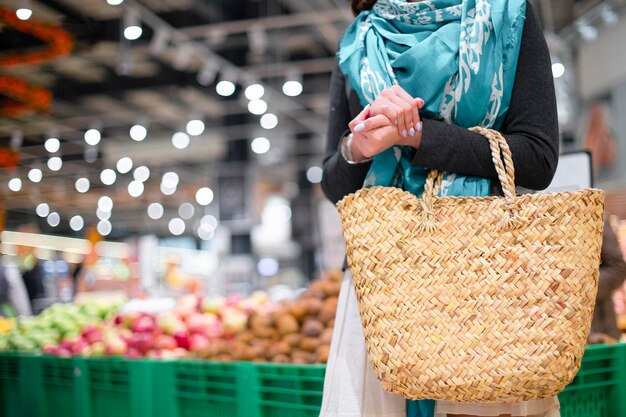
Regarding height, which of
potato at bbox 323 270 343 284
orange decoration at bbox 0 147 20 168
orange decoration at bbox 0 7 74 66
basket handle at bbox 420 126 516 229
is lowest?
potato at bbox 323 270 343 284

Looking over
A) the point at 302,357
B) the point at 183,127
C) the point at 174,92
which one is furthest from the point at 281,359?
the point at 183,127

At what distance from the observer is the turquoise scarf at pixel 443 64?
4.22 ft

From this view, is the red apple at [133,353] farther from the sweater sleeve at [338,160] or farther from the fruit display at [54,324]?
the sweater sleeve at [338,160]

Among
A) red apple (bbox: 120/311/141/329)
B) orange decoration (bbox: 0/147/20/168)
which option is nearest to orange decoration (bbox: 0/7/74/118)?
orange decoration (bbox: 0/147/20/168)

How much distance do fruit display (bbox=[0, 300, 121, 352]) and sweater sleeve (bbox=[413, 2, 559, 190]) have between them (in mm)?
3808

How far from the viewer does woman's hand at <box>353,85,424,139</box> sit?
4.04ft

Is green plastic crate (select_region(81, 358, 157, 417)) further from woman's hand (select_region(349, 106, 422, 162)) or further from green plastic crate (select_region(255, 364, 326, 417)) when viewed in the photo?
woman's hand (select_region(349, 106, 422, 162))

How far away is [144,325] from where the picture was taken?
4.45 meters

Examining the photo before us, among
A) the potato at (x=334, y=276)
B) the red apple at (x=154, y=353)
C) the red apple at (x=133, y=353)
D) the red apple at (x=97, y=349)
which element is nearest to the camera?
the potato at (x=334, y=276)

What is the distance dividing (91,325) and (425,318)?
4070 millimetres

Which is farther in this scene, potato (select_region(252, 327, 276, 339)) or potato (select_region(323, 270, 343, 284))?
potato (select_region(323, 270, 343, 284))

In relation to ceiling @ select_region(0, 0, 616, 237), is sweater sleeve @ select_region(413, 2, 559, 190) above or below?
below

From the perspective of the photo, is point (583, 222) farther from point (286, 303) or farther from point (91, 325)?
point (91, 325)

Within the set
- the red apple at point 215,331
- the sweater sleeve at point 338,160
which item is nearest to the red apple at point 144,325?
the red apple at point 215,331
